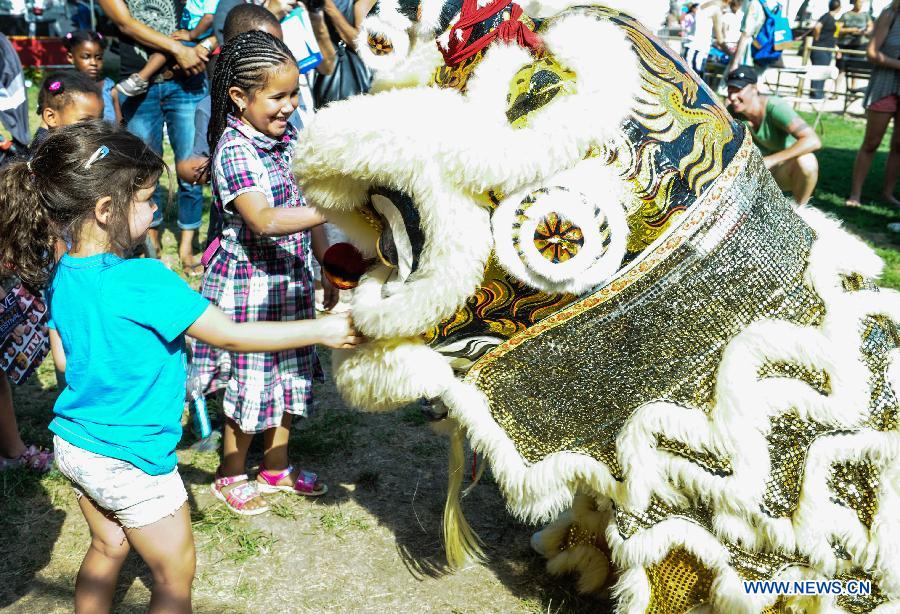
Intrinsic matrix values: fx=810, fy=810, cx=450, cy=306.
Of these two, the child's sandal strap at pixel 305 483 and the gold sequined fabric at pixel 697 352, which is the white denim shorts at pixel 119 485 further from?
the child's sandal strap at pixel 305 483

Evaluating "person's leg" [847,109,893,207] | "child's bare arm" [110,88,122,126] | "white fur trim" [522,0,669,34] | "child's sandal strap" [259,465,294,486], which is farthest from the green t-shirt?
"child's bare arm" [110,88,122,126]

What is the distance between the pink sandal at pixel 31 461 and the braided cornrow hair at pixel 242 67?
4.98ft

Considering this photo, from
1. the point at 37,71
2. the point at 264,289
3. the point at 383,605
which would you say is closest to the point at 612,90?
the point at 264,289

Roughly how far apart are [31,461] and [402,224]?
2214 millimetres

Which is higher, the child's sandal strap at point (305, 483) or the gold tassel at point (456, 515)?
the gold tassel at point (456, 515)

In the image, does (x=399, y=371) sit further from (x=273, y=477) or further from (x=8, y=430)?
(x=8, y=430)

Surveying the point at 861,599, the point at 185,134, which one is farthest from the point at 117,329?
the point at 185,134

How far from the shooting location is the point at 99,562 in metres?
2.15

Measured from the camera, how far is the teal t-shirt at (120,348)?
1.93 meters

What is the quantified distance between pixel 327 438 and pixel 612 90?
89.3 inches

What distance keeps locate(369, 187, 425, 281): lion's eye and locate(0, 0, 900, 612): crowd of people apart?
0.24 metres

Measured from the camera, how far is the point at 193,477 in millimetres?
3293

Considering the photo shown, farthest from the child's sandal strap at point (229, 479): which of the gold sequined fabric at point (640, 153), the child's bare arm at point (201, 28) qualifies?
the child's bare arm at point (201, 28)

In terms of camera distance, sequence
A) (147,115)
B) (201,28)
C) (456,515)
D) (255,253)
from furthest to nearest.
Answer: (201,28) → (147,115) → (255,253) → (456,515)
